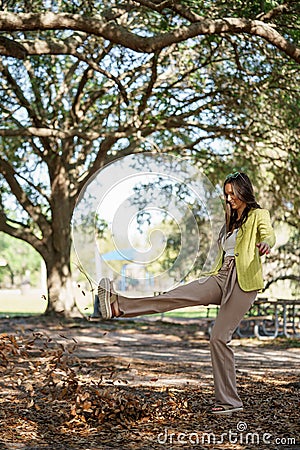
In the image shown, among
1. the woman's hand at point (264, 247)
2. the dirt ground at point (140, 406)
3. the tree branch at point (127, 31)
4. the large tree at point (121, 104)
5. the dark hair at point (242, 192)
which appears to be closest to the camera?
the dirt ground at point (140, 406)

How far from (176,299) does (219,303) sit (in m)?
0.39

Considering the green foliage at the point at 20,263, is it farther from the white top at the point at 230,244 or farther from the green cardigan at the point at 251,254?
the green cardigan at the point at 251,254

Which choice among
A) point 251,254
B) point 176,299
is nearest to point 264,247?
point 251,254

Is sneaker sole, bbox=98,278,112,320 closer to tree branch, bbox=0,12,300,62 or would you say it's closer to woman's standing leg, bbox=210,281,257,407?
woman's standing leg, bbox=210,281,257,407

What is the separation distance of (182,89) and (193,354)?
639 centimetres

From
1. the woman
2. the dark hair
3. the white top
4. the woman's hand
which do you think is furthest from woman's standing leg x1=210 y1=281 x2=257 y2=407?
the dark hair

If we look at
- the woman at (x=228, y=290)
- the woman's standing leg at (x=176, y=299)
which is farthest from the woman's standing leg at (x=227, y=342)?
the woman's standing leg at (x=176, y=299)

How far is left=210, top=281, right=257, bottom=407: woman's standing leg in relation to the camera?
6250 mm

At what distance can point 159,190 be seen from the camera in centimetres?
665

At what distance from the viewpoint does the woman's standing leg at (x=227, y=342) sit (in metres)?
6.25

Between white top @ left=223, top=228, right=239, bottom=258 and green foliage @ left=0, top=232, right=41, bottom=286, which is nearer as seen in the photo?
white top @ left=223, top=228, right=239, bottom=258

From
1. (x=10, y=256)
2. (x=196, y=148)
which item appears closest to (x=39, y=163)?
(x=196, y=148)

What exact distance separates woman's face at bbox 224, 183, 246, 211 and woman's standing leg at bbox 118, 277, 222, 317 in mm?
638

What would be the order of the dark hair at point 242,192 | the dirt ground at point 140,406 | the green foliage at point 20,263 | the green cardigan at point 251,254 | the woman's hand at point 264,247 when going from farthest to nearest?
the green foliage at point 20,263, the dark hair at point 242,192, the green cardigan at point 251,254, the woman's hand at point 264,247, the dirt ground at point 140,406
